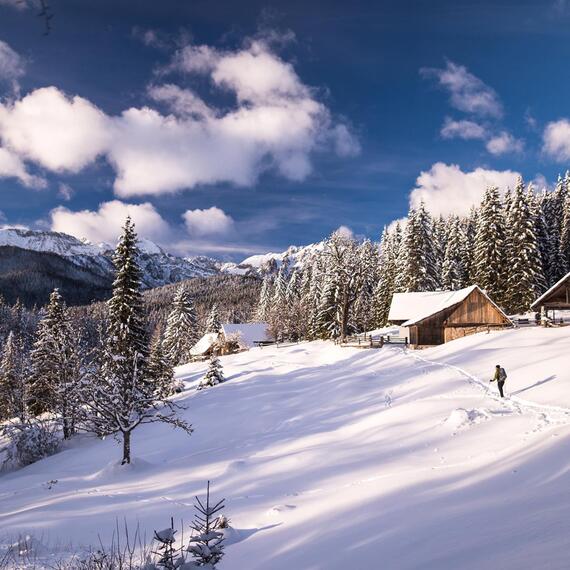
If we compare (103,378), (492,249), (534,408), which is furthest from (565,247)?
(103,378)

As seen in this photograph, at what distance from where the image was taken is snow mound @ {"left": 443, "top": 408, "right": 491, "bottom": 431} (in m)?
15.9

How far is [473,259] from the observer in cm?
5800

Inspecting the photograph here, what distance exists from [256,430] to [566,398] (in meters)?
14.7

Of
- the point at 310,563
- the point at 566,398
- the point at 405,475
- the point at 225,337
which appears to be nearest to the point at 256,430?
the point at 405,475

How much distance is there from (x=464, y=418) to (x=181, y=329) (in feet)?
192

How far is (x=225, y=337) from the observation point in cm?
6900

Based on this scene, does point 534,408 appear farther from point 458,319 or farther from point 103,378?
point 458,319

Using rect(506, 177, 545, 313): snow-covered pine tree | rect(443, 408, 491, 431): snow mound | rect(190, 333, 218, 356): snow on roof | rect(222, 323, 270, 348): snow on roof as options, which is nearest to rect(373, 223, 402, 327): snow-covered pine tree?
rect(506, 177, 545, 313): snow-covered pine tree

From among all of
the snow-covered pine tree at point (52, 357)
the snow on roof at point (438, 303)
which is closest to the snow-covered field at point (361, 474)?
the snow-covered pine tree at point (52, 357)

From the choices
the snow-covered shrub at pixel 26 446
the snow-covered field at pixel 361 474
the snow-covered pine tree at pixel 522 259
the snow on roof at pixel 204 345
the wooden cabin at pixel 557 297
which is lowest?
the snow-covered shrub at pixel 26 446

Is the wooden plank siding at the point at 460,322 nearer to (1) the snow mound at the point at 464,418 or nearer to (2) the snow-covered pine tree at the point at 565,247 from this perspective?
(2) the snow-covered pine tree at the point at 565,247

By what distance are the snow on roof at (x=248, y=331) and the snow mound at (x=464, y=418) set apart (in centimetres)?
5490

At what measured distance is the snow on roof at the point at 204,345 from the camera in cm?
6894

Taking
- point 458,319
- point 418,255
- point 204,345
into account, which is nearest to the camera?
point 458,319
